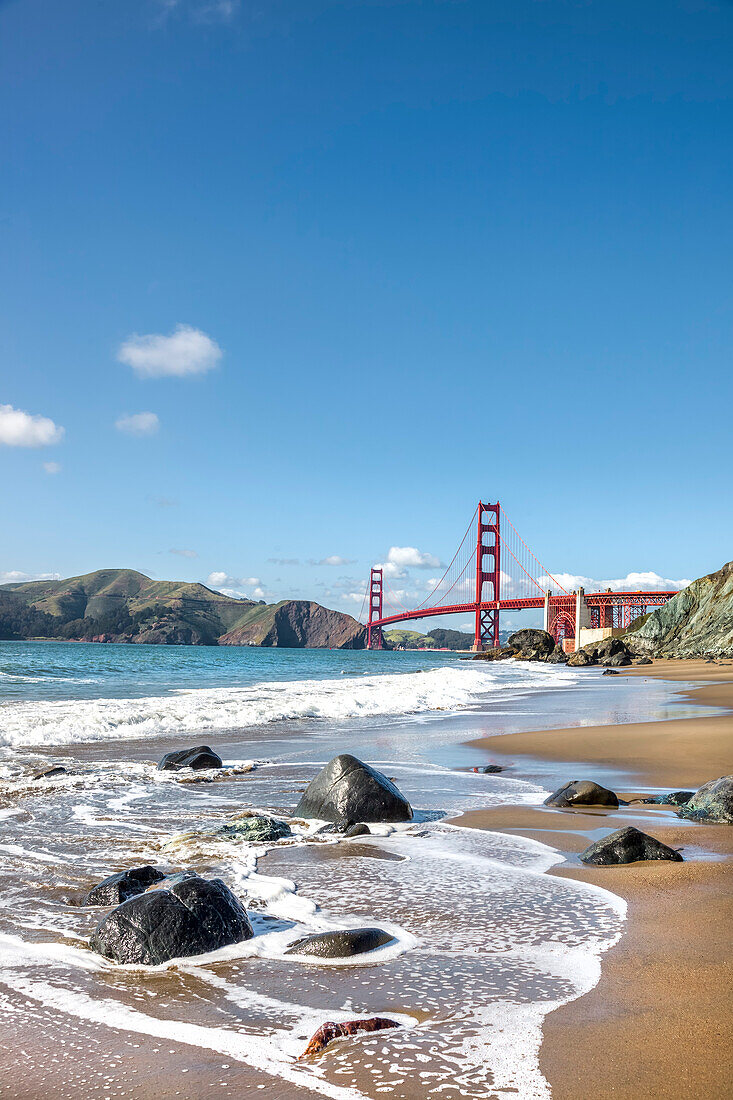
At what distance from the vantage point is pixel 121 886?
3.69m

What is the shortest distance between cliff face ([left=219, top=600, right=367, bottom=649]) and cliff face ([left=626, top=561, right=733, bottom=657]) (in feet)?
251

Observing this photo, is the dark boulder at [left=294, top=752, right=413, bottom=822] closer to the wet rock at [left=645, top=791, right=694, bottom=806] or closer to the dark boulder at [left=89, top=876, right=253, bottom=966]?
the wet rock at [left=645, top=791, right=694, bottom=806]

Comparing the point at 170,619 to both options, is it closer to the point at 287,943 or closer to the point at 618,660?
the point at 618,660

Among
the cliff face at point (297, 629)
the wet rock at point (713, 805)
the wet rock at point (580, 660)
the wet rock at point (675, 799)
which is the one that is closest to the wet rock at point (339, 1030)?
the wet rock at point (713, 805)

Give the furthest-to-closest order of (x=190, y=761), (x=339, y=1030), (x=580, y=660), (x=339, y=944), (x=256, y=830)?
1. (x=580, y=660)
2. (x=190, y=761)
3. (x=256, y=830)
4. (x=339, y=944)
5. (x=339, y=1030)

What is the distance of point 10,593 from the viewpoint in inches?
5364

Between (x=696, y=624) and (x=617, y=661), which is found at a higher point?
(x=696, y=624)

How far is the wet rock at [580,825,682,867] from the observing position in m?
4.23

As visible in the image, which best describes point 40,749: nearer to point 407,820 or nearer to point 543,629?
point 407,820

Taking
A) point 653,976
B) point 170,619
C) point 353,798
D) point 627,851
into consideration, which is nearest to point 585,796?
point 627,851

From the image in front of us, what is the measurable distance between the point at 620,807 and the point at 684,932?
3.05 metres

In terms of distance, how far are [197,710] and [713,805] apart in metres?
10.2

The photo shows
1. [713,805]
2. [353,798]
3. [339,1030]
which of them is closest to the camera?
[339,1030]

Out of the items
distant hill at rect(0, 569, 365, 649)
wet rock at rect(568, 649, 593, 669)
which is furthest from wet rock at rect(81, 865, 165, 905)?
A: distant hill at rect(0, 569, 365, 649)
